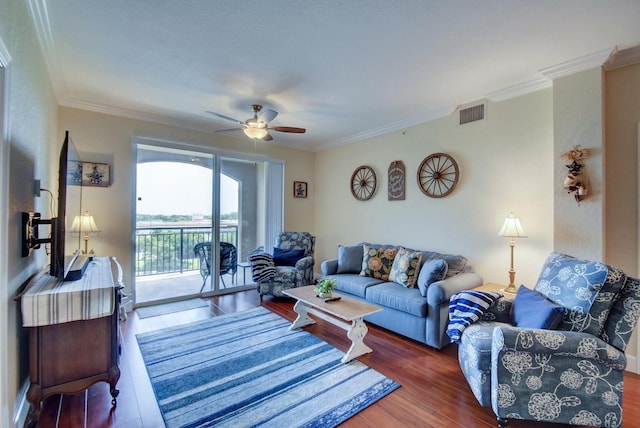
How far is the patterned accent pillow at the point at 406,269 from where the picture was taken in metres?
3.39

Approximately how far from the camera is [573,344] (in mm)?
1703

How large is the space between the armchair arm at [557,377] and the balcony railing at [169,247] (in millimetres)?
4112

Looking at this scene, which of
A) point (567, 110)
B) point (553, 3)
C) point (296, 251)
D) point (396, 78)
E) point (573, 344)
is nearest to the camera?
point (573, 344)

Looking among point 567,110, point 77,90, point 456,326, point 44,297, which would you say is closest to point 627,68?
point 567,110

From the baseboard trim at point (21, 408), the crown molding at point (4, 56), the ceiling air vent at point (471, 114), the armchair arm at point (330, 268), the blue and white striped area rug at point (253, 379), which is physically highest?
the ceiling air vent at point (471, 114)

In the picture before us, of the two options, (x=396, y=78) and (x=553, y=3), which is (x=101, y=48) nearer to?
(x=396, y=78)

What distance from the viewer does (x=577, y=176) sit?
254 centimetres

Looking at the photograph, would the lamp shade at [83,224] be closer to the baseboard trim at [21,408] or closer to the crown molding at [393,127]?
the baseboard trim at [21,408]

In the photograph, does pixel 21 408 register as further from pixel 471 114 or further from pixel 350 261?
pixel 471 114

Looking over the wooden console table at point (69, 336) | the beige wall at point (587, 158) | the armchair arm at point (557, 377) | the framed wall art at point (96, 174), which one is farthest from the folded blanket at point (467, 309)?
the framed wall art at point (96, 174)

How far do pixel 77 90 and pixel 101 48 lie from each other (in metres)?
1.22

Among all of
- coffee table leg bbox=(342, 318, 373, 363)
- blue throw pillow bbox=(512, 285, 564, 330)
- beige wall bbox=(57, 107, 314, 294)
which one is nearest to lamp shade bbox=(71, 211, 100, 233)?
beige wall bbox=(57, 107, 314, 294)

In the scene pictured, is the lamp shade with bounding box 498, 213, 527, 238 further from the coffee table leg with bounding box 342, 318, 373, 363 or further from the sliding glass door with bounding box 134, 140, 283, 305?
the sliding glass door with bounding box 134, 140, 283, 305

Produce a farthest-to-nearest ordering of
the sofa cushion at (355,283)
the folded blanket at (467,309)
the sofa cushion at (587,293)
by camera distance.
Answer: the sofa cushion at (355,283), the folded blanket at (467,309), the sofa cushion at (587,293)
